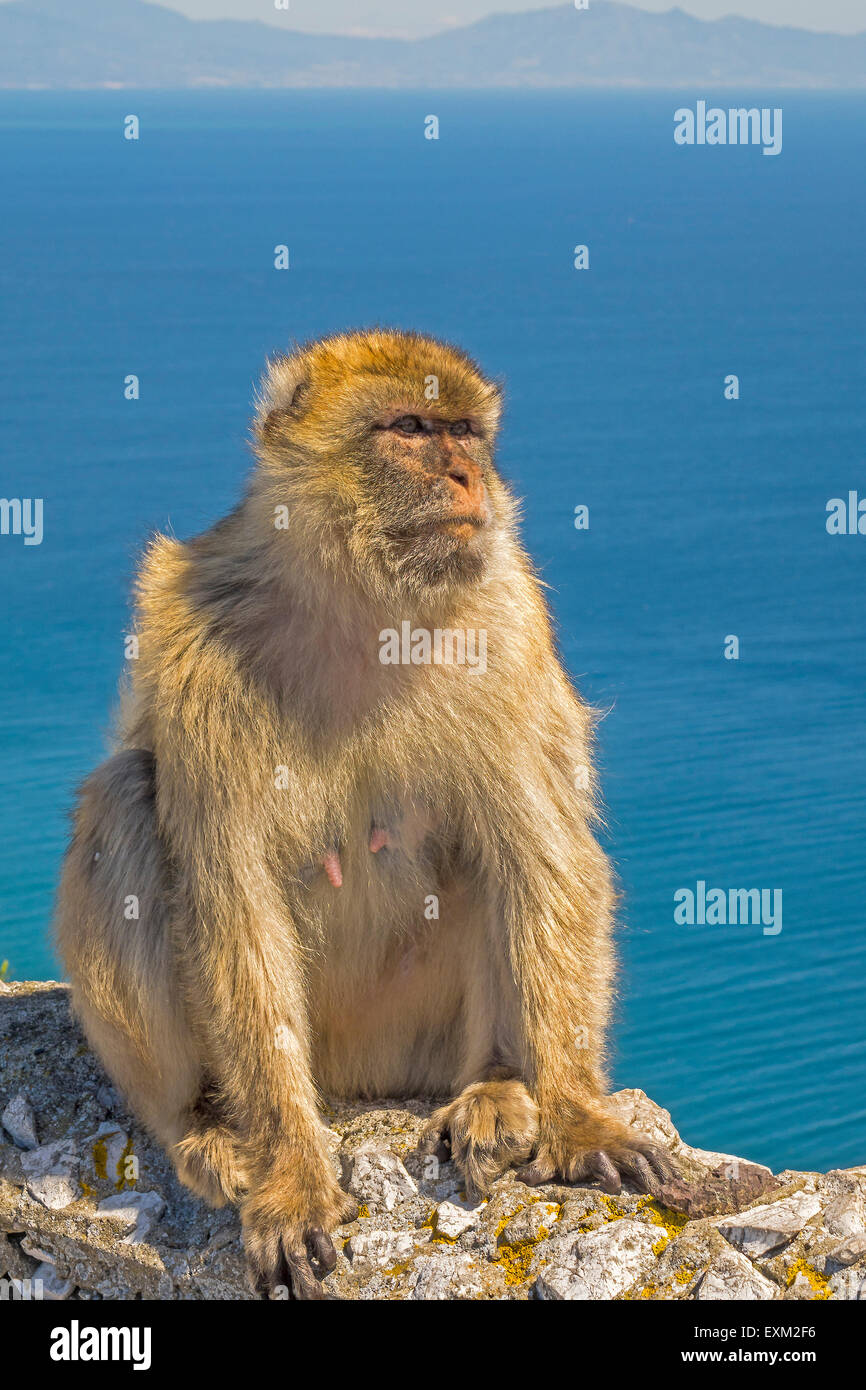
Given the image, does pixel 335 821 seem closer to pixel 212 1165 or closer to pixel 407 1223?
pixel 212 1165

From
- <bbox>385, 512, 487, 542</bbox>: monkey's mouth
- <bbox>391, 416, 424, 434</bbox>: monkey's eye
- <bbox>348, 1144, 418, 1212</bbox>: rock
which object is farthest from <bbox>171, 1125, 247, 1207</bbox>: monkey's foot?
<bbox>391, 416, 424, 434</bbox>: monkey's eye

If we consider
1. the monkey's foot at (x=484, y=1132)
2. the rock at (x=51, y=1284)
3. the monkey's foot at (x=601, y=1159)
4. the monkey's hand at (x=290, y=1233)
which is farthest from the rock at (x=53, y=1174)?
the monkey's foot at (x=601, y=1159)

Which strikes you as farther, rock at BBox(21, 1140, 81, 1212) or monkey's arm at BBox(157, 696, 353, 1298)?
rock at BBox(21, 1140, 81, 1212)

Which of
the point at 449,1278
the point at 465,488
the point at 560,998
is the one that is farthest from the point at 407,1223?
the point at 465,488

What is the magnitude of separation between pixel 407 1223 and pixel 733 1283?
0.92 m

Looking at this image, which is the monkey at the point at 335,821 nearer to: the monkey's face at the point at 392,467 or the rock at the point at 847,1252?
the monkey's face at the point at 392,467

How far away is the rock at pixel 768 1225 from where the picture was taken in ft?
13.8

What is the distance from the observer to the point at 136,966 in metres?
4.62

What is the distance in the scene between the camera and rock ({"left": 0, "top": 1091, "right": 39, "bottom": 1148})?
5.06 meters

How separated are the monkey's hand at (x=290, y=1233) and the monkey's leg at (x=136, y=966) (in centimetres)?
13

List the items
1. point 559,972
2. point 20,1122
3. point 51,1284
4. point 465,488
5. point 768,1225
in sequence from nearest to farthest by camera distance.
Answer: point 768,1225 → point 465,488 → point 559,972 → point 51,1284 → point 20,1122

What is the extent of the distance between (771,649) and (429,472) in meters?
15.8

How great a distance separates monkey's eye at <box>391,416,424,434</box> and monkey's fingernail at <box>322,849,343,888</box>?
115cm

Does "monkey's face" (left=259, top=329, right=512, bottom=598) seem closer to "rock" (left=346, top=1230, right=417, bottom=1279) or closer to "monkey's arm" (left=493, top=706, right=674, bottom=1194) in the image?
"monkey's arm" (left=493, top=706, right=674, bottom=1194)
